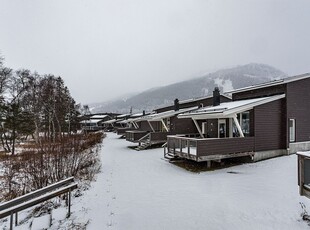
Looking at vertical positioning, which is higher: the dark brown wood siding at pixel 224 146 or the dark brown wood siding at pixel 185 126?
the dark brown wood siding at pixel 185 126

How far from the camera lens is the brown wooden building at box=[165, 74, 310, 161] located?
11242 mm

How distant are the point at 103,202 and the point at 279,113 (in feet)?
40.3

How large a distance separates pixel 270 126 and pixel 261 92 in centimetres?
323

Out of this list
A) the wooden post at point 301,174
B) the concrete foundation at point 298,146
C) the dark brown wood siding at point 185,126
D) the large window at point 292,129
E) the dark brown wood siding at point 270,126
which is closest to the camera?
the wooden post at point 301,174

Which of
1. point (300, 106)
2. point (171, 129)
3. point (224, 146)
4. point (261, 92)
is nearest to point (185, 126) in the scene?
point (171, 129)

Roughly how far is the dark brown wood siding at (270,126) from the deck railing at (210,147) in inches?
35.7

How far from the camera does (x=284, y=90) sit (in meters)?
13.2

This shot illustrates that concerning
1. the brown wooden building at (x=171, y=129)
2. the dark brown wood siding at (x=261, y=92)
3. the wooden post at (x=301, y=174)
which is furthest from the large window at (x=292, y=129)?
the wooden post at (x=301, y=174)

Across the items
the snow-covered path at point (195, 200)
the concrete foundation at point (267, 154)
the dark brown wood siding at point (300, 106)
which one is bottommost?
the snow-covered path at point (195, 200)

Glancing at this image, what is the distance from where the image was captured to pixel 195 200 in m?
6.58

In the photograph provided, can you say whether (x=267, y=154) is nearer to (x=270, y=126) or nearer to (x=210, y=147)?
(x=270, y=126)

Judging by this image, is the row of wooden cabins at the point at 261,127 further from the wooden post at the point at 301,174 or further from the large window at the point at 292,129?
the wooden post at the point at 301,174

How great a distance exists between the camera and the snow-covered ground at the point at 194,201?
507 cm

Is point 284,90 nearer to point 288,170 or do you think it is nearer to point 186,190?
point 288,170
